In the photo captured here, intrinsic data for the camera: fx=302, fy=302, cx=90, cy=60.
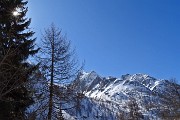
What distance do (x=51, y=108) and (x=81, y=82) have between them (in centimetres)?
212

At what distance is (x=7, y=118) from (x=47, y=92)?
13.7 feet

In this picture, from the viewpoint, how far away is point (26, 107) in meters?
15.9

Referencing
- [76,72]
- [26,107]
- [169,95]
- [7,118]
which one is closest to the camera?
[7,118]

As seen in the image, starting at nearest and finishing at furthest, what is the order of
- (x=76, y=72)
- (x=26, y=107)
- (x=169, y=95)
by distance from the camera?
1. (x=26, y=107)
2. (x=76, y=72)
3. (x=169, y=95)

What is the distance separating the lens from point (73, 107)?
52.5 ft

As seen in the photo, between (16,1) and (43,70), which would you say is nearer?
(16,1)

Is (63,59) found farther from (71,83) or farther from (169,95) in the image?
(169,95)

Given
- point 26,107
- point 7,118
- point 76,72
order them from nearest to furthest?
point 7,118
point 26,107
point 76,72

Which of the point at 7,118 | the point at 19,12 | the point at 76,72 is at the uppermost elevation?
the point at 19,12

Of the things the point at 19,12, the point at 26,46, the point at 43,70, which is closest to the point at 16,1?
the point at 19,12

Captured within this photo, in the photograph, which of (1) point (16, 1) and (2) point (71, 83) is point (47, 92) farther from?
(1) point (16, 1)

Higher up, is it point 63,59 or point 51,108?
point 63,59

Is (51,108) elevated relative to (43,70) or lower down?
lower down

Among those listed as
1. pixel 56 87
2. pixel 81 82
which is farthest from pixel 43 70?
pixel 81 82
